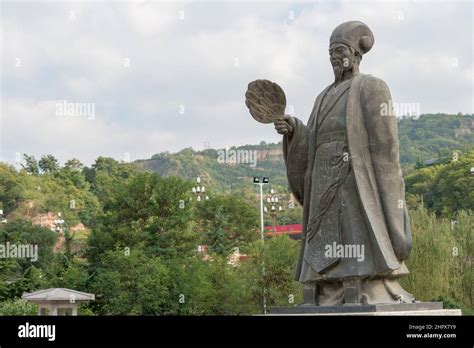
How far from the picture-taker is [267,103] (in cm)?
1344

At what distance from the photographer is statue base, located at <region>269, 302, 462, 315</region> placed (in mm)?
11859

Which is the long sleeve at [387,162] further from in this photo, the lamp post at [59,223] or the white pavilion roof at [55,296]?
the lamp post at [59,223]

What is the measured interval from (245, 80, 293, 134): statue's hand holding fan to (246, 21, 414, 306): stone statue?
0.01m

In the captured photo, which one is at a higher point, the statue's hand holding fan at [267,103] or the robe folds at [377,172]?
the statue's hand holding fan at [267,103]

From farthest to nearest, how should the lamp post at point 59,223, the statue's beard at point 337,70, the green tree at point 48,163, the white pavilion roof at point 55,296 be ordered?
the green tree at point 48,163 < the lamp post at point 59,223 < the white pavilion roof at point 55,296 < the statue's beard at point 337,70

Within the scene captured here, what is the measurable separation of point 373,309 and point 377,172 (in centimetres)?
206

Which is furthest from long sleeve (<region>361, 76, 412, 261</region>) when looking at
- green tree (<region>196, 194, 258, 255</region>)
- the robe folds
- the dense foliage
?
green tree (<region>196, 194, 258, 255</region>)

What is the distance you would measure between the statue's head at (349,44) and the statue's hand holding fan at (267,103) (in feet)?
3.14

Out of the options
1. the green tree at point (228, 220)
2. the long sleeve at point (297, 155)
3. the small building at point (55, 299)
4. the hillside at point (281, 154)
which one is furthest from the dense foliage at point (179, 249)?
the hillside at point (281, 154)

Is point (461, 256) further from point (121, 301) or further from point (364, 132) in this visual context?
point (364, 132)

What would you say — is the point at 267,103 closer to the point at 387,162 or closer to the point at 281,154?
the point at 387,162

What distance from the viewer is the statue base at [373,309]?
11859 millimetres

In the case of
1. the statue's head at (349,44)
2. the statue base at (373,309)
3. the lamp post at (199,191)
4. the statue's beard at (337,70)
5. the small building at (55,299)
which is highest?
the lamp post at (199,191)

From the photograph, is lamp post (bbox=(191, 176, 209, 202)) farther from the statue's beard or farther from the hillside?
the hillside
